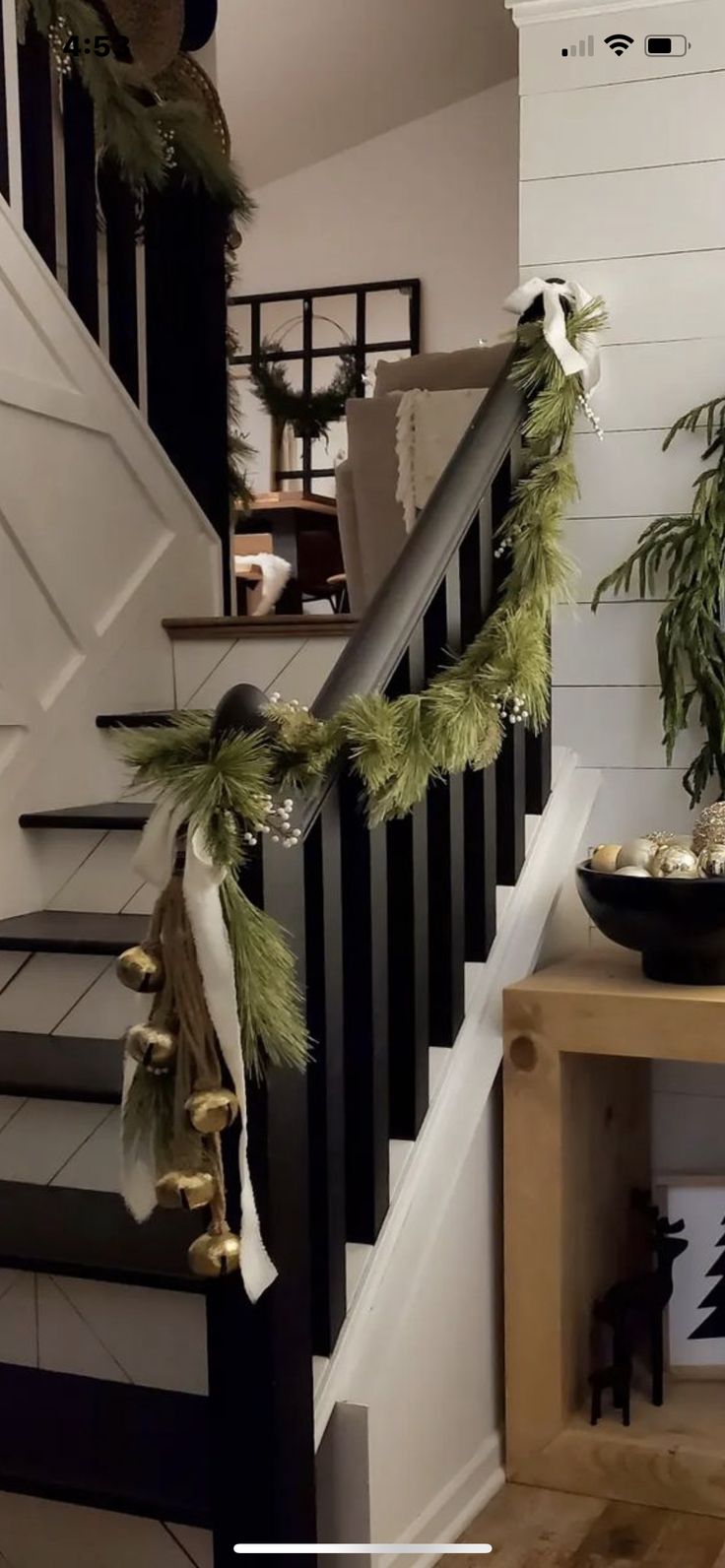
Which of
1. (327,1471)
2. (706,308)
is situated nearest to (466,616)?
(706,308)

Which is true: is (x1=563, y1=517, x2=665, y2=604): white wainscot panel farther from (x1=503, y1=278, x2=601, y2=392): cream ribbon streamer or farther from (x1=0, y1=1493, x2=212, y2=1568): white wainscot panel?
(x1=0, y1=1493, x2=212, y2=1568): white wainscot panel

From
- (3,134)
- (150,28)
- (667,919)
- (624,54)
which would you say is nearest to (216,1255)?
(667,919)

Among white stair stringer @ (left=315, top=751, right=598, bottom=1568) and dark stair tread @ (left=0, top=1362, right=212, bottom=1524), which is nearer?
dark stair tread @ (left=0, top=1362, right=212, bottom=1524)

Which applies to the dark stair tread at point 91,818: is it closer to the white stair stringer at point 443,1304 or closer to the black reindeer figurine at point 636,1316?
the white stair stringer at point 443,1304

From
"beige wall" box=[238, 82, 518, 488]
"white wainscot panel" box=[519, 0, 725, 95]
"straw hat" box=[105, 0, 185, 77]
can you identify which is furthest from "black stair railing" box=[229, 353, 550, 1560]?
"beige wall" box=[238, 82, 518, 488]

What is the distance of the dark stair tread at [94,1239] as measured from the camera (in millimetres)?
1727

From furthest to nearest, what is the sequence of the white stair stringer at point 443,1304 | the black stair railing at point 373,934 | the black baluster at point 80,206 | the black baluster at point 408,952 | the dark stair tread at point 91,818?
the black baluster at point 80,206
the dark stair tread at point 91,818
the black baluster at point 408,952
the white stair stringer at point 443,1304
the black stair railing at point 373,934

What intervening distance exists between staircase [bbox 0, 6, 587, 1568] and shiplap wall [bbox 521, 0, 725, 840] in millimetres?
155

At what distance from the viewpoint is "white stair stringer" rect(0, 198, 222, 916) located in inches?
104

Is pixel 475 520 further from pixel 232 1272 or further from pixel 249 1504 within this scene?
pixel 249 1504

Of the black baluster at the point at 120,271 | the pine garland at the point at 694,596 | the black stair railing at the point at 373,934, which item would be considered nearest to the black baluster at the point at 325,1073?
the black stair railing at the point at 373,934

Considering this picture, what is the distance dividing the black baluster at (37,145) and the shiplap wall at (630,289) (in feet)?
3.43

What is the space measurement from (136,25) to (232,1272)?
2.83 meters

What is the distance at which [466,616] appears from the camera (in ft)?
6.68
